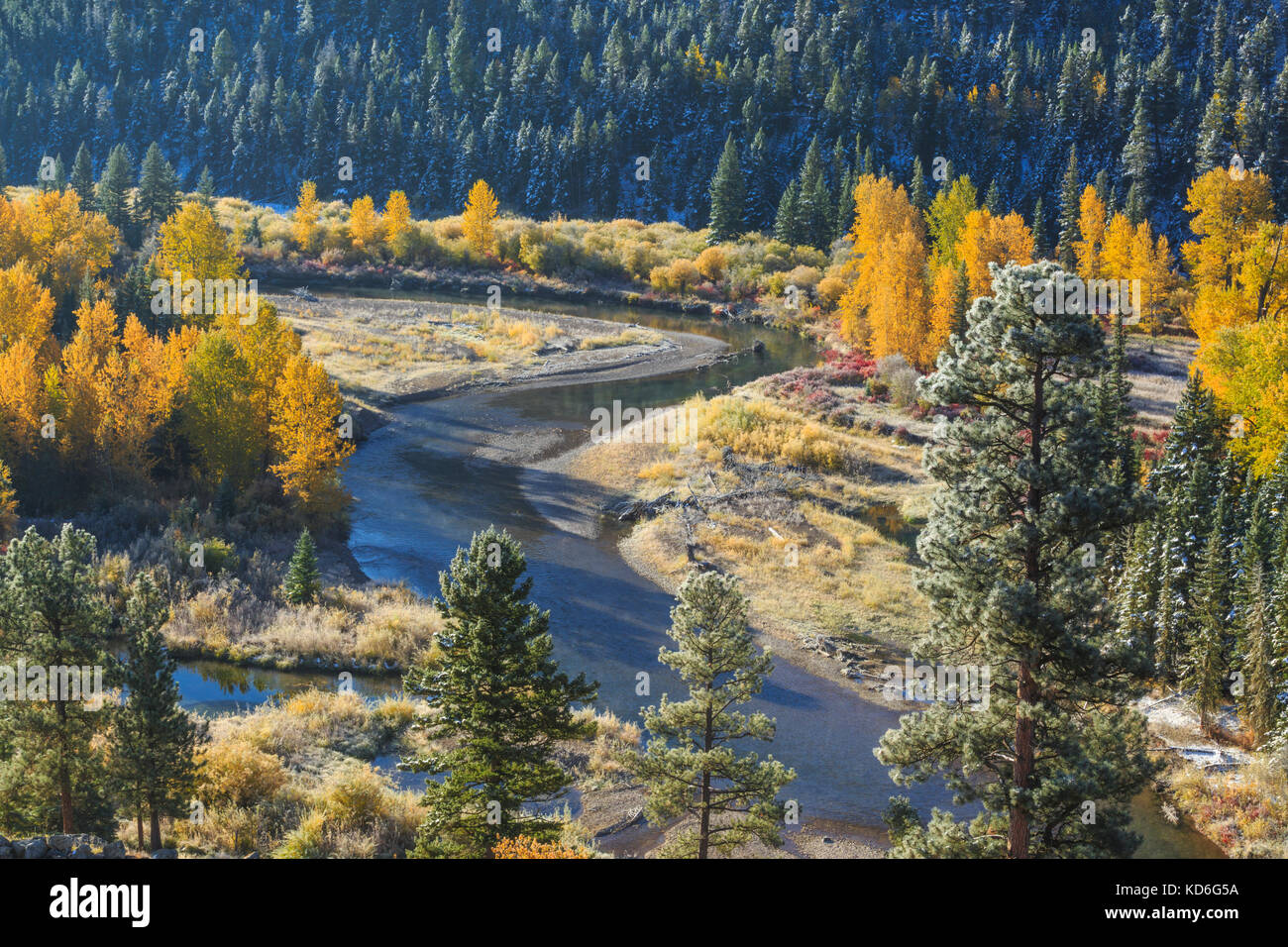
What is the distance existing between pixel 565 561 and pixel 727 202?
3414 inches

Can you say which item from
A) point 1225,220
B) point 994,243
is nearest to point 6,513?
point 994,243

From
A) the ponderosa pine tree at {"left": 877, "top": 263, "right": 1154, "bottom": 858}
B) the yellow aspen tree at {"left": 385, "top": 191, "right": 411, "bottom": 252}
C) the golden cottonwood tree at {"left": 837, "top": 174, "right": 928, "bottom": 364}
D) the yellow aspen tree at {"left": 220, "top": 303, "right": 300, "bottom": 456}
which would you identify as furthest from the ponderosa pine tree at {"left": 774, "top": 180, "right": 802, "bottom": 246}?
the ponderosa pine tree at {"left": 877, "top": 263, "right": 1154, "bottom": 858}

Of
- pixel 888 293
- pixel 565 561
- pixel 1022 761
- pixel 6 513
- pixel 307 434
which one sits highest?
pixel 888 293

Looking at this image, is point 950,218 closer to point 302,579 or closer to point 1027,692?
point 302,579

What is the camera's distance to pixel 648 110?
151875 millimetres

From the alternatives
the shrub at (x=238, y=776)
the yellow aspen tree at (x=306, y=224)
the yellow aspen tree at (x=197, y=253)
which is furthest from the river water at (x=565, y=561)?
the yellow aspen tree at (x=306, y=224)

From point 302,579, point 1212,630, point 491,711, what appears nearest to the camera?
point 491,711

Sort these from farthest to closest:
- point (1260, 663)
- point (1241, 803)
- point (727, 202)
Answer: point (727, 202) → point (1260, 663) → point (1241, 803)

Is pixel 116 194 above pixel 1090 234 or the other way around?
above

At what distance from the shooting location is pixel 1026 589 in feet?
53.4

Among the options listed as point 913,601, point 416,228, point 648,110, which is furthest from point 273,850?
point 648,110
